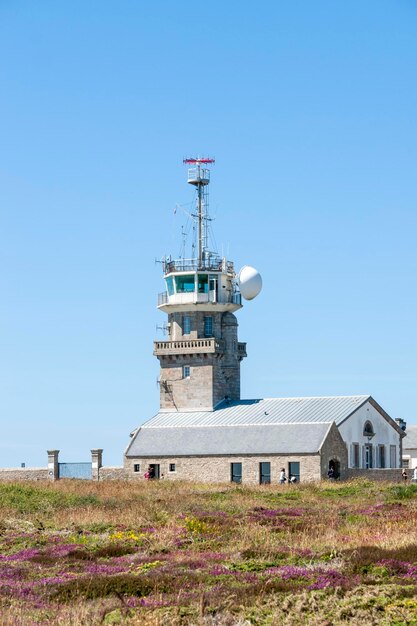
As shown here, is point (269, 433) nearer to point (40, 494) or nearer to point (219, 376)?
point (219, 376)

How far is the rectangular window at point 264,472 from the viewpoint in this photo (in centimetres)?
6231

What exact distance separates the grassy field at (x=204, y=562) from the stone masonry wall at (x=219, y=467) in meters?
21.7

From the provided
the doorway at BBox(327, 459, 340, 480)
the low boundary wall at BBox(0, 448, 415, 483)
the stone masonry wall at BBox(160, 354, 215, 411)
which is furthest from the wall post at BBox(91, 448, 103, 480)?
the doorway at BBox(327, 459, 340, 480)

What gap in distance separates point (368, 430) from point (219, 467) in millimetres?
9979

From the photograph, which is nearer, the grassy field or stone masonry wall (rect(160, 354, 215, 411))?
the grassy field

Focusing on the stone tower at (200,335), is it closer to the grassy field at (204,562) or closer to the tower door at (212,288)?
the tower door at (212,288)

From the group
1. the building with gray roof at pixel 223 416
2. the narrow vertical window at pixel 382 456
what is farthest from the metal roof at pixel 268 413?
the narrow vertical window at pixel 382 456

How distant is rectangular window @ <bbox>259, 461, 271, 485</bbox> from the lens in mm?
62312

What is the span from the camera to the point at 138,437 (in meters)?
68.6

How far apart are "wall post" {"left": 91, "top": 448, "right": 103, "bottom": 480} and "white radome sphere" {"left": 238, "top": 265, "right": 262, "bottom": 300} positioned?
13659 millimetres

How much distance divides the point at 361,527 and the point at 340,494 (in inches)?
730

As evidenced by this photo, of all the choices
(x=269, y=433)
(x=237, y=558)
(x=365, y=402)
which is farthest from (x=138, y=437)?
(x=237, y=558)

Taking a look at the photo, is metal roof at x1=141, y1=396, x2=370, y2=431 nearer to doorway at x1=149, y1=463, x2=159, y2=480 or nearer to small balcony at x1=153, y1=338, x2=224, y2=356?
doorway at x1=149, y1=463, x2=159, y2=480

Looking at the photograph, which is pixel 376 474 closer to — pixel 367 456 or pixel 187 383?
pixel 367 456
